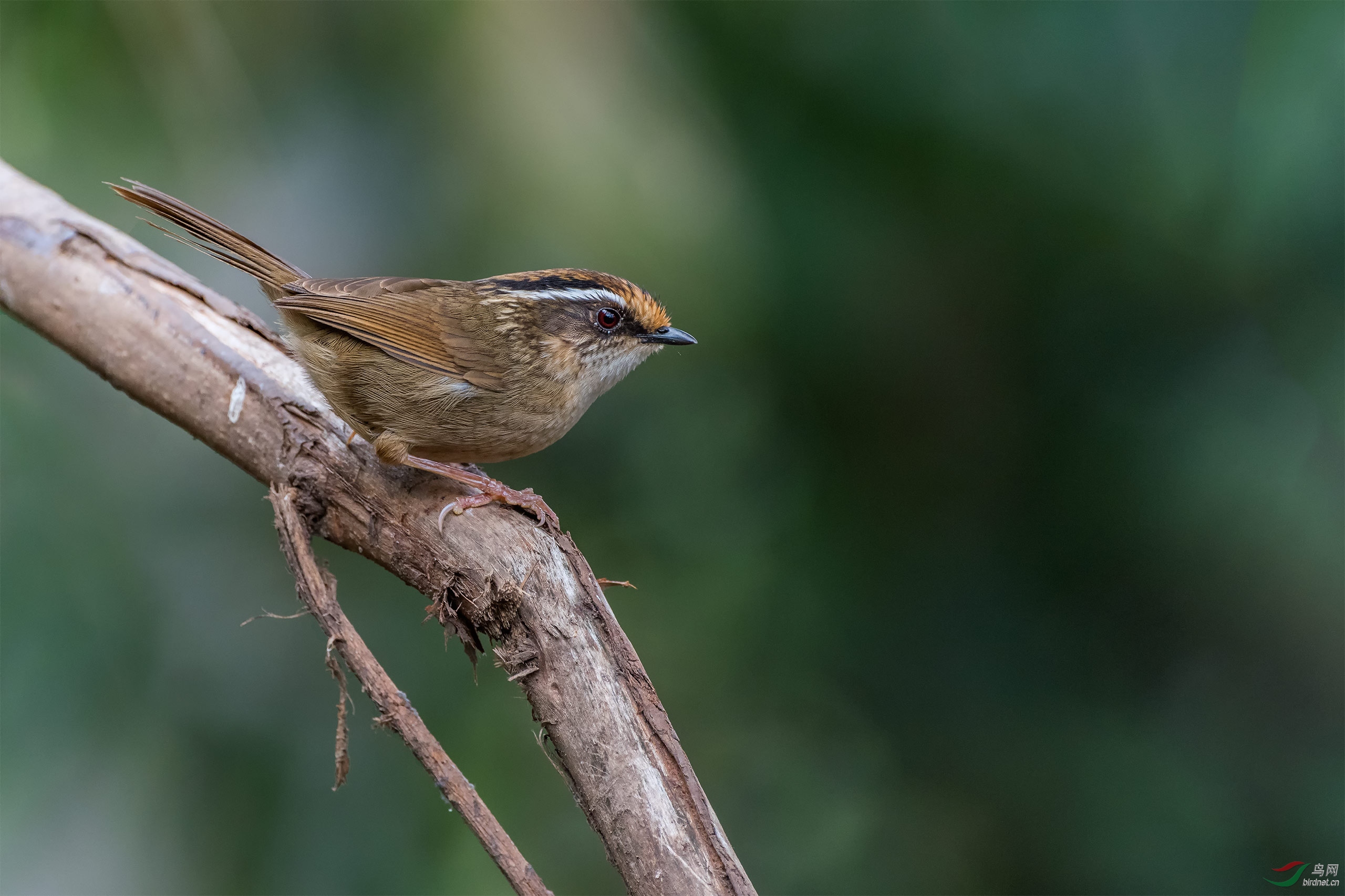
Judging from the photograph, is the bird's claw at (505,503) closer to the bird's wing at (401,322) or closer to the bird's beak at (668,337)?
the bird's wing at (401,322)

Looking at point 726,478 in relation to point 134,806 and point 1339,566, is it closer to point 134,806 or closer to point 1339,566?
point 1339,566

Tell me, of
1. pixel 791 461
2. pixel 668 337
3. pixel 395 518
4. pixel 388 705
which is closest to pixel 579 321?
pixel 668 337

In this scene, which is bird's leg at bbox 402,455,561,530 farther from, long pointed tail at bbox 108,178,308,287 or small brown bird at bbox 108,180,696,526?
long pointed tail at bbox 108,178,308,287

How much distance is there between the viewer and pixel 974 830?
4023mm

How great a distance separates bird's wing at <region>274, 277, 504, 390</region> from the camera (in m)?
3.32

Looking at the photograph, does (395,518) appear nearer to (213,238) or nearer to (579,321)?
(579,321)

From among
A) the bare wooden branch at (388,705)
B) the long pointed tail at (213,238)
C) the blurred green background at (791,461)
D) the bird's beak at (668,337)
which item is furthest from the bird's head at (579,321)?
the bare wooden branch at (388,705)

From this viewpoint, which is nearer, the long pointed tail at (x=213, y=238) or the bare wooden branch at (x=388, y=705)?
the bare wooden branch at (x=388, y=705)

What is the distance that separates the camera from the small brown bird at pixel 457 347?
3305mm

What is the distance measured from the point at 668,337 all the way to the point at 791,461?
0.96m

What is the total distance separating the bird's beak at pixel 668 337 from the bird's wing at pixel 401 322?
0.58 m

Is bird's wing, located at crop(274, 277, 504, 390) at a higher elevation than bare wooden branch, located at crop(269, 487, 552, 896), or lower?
higher

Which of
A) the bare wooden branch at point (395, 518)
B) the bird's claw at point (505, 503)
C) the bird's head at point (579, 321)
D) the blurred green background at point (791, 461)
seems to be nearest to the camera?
the bare wooden branch at point (395, 518)

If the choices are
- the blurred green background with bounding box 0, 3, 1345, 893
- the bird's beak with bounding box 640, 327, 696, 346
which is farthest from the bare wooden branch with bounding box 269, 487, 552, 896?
the bird's beak with bounding box 640, 327, 696, 346
